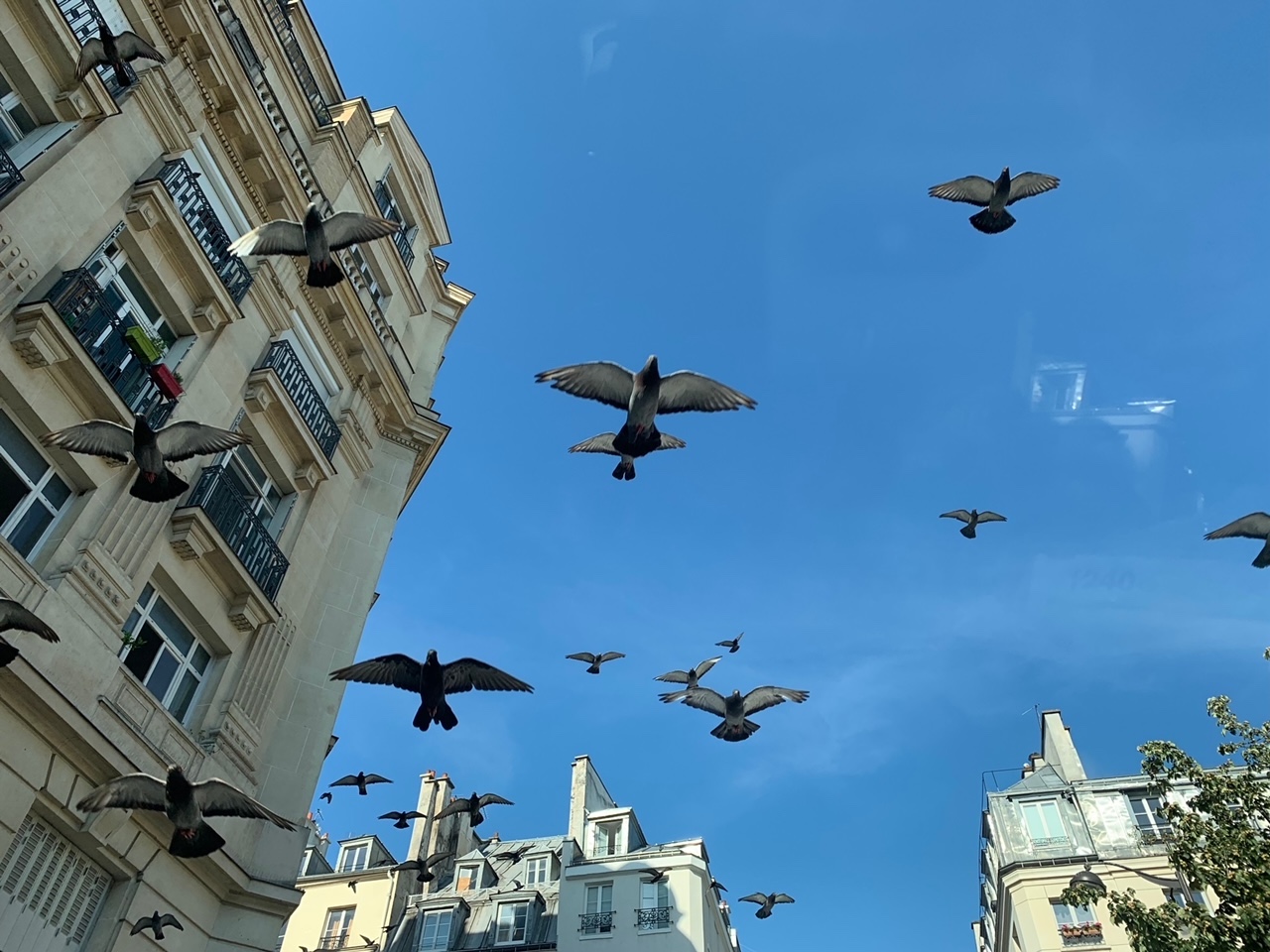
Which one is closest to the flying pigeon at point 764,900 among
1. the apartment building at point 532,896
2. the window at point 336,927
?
the apartment building at point 532,896

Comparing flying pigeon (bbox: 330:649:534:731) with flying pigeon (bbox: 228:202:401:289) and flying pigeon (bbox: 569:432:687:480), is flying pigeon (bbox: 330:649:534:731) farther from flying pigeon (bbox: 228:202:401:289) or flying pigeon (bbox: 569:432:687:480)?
flying pigeon (bbox: 228:202:401:289)

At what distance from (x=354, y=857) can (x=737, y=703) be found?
76.3ft

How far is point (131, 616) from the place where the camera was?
1339 cm

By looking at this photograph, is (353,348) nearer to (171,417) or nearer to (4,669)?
(171,417)

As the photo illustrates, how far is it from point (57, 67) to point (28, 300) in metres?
3.92

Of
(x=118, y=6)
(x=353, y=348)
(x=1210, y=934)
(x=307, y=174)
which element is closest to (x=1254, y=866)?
(x=1210, y=934)

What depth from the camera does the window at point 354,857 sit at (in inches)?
1379

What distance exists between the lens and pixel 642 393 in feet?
42.3

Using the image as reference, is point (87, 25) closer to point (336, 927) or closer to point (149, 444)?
point (149, 444)

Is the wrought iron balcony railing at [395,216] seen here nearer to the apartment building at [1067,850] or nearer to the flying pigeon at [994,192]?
the flying pigeon at [994,192]

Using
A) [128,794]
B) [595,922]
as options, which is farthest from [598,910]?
[128,794]

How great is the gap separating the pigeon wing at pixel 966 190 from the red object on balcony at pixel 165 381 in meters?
12.6

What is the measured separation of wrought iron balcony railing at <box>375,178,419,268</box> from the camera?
918 inches

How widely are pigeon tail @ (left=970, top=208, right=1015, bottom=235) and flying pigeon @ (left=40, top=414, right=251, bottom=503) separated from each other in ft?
38.9
